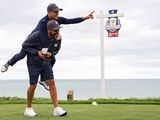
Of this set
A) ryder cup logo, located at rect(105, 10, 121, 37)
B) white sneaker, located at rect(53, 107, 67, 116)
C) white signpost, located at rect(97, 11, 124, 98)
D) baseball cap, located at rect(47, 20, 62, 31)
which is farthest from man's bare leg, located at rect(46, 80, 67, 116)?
ryder cup logo, located at rect(105, 10, 121, 37)

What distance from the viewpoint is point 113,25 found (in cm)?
1589

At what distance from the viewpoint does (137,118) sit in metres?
8.07

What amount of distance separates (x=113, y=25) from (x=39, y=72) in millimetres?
7458

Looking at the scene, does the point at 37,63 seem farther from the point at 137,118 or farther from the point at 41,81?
the point at 137,118

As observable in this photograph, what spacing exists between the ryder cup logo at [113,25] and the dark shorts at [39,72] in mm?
7304

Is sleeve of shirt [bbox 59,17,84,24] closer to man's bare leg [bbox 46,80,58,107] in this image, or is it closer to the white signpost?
man's bare leg [bbox 46,80,58,107]

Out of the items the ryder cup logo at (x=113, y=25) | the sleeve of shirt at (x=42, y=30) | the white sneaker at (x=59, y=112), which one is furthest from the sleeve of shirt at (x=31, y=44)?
the ryder cup logo at (x=113, y=25)

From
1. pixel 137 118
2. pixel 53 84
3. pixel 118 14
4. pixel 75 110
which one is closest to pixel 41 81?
pixel 53 84

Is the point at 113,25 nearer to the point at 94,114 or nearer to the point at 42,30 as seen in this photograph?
the point at 94,114

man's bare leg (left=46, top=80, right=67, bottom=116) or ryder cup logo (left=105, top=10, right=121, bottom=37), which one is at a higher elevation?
ryder cup logo (left=105, top=10, right=121, bottom=37)

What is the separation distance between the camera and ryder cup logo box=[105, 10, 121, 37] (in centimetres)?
1583

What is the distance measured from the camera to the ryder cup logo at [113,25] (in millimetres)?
15828

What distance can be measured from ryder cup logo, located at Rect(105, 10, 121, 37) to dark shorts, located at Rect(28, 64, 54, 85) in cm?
730

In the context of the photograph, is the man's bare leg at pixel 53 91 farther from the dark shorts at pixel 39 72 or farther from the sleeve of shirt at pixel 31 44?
the sleeve of shirt at pixel 31 44
